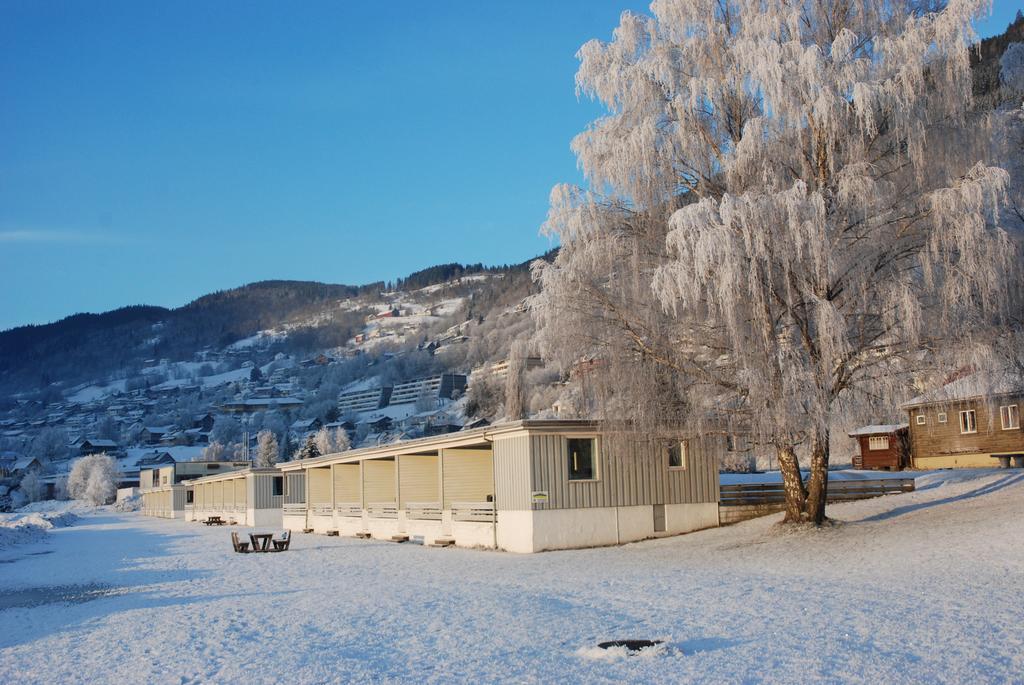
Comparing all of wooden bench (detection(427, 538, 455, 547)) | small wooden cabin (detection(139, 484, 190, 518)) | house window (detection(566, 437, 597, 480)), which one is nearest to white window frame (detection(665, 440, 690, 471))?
house window (detection(566, 437, 597, 480))

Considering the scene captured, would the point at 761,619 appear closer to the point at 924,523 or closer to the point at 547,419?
the point at 924,523

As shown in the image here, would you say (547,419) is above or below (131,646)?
above

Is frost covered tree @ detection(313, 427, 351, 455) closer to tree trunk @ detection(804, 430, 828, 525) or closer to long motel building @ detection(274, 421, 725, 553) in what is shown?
long motel building @ detection(274, 421, 725, 553)

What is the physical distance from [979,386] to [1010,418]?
20.2 m

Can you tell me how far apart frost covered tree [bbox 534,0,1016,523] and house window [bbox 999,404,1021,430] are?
65.4 feet

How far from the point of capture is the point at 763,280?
20469mm

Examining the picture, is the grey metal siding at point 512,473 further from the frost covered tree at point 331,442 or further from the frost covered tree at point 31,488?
the frost covered tree at point 31,488

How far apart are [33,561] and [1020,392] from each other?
30.3 metres

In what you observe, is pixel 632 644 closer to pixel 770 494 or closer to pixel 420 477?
pixel 770 494

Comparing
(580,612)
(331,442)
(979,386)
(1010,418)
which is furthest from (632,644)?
(331,442)

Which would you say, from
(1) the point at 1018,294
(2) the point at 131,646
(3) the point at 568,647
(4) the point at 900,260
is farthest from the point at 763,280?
(2) the point at 131,646

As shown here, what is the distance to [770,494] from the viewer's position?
2789 cm

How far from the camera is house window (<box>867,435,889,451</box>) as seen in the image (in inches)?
1890

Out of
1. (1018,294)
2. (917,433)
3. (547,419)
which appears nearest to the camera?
(1018,294)
